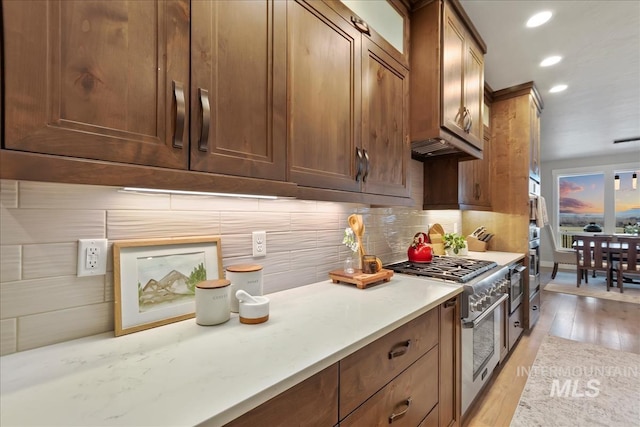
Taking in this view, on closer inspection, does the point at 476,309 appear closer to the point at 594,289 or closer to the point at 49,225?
the point at 49,225

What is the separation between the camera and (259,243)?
1.30 metres

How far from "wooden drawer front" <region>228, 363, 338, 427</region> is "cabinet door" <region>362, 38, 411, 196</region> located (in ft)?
2.89

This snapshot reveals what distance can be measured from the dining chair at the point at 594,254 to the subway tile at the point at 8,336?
6917 millimetres

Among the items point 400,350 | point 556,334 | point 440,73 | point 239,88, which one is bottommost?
point 556,334

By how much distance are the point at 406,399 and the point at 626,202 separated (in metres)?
8.19

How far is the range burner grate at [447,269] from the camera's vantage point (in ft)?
5.52

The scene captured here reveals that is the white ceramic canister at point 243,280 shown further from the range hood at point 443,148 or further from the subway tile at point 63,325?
the range hood at point 443,148

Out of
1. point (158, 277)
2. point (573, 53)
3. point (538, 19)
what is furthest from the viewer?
point (573, 53)

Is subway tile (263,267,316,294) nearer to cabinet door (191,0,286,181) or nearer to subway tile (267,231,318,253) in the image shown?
subway tile (267,231,318,253)

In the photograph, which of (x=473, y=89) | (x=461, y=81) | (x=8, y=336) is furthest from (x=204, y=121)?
(x=473, y=89)

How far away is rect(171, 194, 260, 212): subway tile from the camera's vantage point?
107 cm

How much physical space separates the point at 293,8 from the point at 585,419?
2.81 m

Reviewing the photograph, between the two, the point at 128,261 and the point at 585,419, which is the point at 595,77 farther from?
the point at 128,261

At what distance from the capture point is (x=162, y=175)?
719 millimetres
